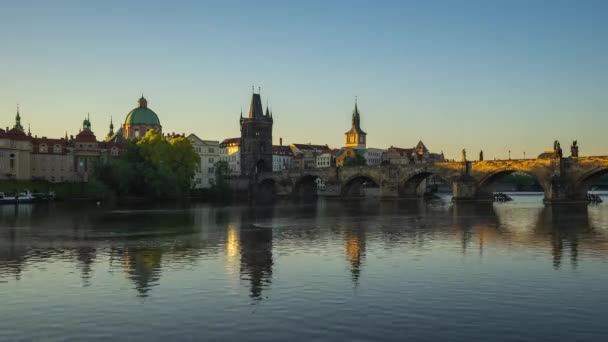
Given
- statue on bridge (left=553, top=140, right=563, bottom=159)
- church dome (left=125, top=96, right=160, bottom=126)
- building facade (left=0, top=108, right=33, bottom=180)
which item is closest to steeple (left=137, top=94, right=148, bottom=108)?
church dome (left=125, top=96, right=160, bottom=126)

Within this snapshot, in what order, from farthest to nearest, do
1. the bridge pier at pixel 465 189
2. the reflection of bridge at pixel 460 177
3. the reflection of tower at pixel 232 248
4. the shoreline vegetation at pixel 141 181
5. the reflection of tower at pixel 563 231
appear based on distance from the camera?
the bridge pier at pixel 465 189 < the shoreline vegetation at pixel 141 181 < the reflection of bridge at pixel 460 177 < the reflection of tower at pixel 563 231 < the reflection of tower at pixel 232 248

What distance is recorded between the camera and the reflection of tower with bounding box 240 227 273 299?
23.2 metres

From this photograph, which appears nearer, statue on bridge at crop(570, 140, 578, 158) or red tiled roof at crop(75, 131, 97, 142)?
statue on bridge at crop(570, 140, 578, 158)

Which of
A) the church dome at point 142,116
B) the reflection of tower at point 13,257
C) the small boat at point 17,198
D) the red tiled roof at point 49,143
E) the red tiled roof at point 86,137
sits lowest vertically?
the reflection of tower at point 13,257

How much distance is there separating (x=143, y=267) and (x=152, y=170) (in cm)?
7847

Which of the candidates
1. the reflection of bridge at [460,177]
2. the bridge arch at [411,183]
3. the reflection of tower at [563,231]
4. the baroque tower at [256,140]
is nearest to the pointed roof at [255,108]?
the baroque tower at [256,140]

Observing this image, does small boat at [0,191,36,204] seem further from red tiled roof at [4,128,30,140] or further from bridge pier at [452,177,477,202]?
bridge pier at [452,177,477,202]

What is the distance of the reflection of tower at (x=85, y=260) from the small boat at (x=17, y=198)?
72.7 meters

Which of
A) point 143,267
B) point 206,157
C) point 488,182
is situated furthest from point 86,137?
point 143,267

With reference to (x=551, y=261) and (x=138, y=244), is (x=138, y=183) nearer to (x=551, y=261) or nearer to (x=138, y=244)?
(x=138, y=244)

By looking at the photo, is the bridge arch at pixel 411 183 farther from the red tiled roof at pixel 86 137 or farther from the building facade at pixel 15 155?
the building facade at pixel 15 155

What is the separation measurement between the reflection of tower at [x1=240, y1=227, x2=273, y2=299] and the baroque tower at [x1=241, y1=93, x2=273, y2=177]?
128 m

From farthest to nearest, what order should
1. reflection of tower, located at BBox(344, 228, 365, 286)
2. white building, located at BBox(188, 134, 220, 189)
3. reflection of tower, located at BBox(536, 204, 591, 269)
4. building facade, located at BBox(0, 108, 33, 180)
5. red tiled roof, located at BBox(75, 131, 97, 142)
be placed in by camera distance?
white building, located at BBox(188, 134, 220, 189), red tiled roof, located at BBox(75, 131, 97, 142), building facade, located at BBox(0, 108, 33, 180), reflection of tower, located at BBox(536, 204, 591, 269), reflection of tower, located at BBox(344, 228, 365, 286)

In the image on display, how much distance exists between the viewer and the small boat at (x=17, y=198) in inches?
3863
